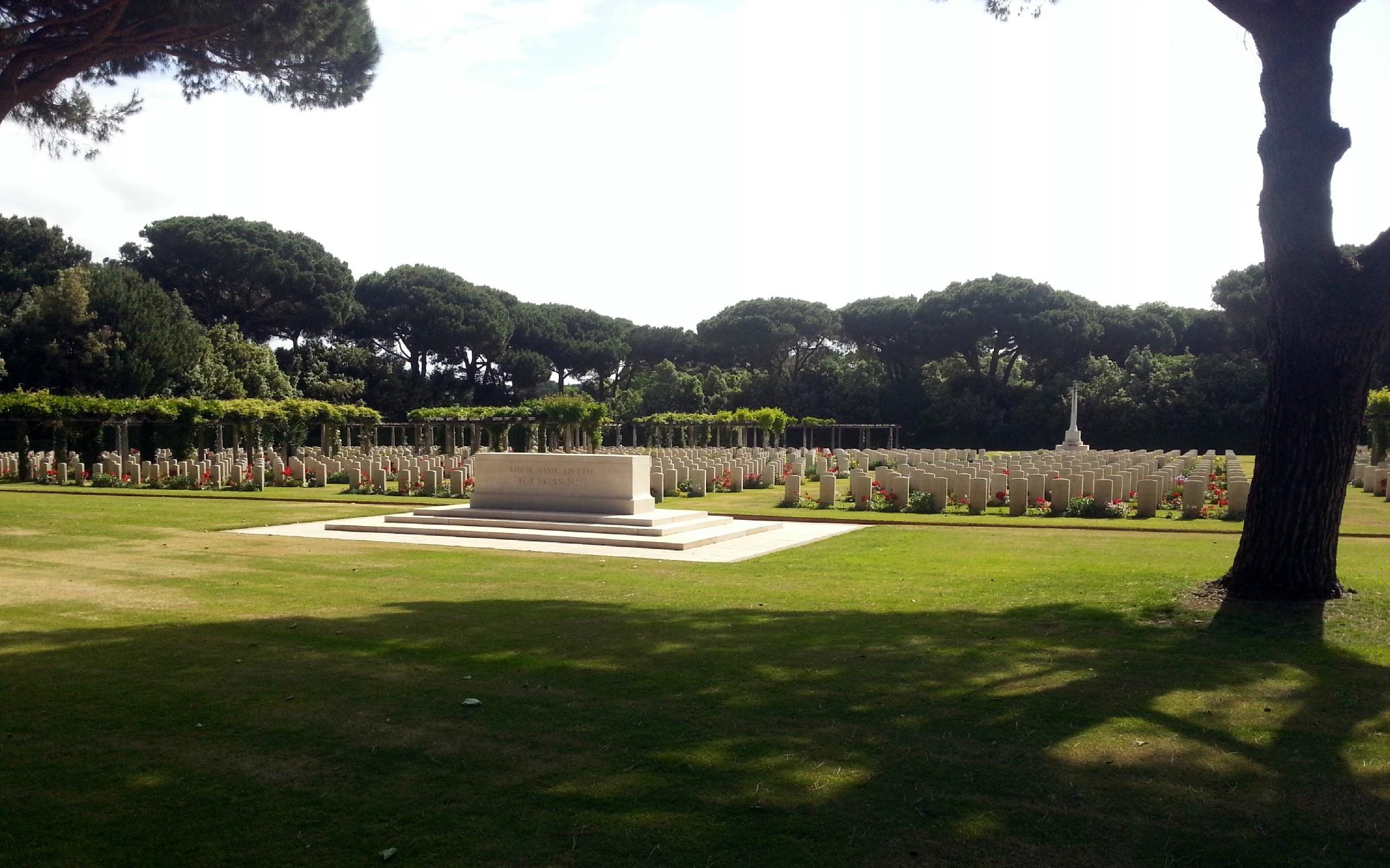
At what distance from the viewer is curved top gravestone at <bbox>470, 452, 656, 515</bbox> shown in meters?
16.5

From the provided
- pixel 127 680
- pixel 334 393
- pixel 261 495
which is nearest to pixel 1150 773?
pixel 127 680

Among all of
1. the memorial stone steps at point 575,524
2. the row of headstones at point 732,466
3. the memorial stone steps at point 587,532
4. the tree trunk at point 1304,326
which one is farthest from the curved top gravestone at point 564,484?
the tree trunk at point 1304,326

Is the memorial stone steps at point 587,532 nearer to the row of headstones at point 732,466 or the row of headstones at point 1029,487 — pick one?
the row of headstones at point 1029,487

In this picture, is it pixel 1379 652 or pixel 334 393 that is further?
pixel 334 393

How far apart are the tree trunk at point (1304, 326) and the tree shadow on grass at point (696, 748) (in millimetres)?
1224

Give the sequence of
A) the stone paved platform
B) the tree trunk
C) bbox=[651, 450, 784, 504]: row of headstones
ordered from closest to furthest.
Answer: the tree trunk
the stone paved platform
bbox=[651, 450, 784, 504]: row of headstones

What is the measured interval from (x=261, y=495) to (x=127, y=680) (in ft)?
63.9

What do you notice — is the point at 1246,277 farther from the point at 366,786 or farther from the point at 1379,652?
the point at 366,786

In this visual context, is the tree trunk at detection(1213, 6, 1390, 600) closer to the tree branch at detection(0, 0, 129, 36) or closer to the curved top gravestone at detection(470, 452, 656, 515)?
the curved top gravestone at detection(470, 452, 656, 515)

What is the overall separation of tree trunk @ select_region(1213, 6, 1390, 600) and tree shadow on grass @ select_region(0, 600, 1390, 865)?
4.02ft

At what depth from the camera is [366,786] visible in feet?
13.7

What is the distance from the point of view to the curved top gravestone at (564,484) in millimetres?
16547

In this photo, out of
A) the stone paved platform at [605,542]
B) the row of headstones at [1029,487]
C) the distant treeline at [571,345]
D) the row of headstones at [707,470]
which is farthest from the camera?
the distant treeline at [571,345]

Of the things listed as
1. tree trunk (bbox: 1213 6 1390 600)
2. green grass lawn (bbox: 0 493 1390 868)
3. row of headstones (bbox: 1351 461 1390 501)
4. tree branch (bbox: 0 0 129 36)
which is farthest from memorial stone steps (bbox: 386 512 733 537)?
row of headstones (bbox: 1351 461 1390 501)
